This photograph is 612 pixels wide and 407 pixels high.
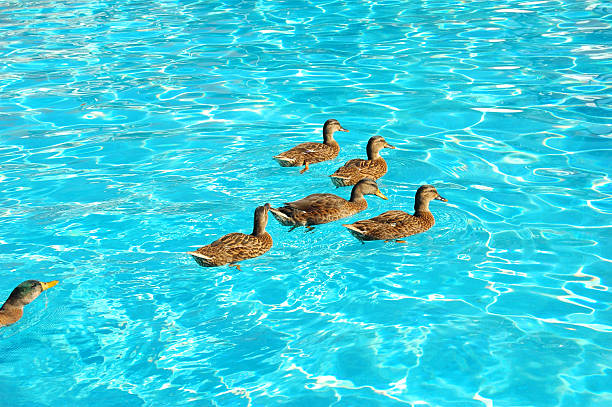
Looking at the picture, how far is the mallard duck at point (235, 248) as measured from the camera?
6.76 meters

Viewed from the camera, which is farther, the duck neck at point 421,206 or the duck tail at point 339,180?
the duck tail at point 339,180

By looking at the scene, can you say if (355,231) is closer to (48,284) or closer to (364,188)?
(364,188)

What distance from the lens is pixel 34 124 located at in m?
11.5

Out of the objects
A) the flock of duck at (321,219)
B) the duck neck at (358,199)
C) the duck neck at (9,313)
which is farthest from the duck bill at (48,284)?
the duck neck at (358,199)

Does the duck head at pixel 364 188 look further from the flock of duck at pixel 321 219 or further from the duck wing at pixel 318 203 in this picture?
the duck wing at pixel 318 203

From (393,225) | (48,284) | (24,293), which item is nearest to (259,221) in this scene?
(393,225)

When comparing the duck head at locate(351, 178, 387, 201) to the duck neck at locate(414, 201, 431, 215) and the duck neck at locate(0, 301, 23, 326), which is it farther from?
the duck neck at locate(0, 301, 23, 326)

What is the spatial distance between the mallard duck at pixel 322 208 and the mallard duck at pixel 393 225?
0.37 metres

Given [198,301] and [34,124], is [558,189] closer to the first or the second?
[198,301]

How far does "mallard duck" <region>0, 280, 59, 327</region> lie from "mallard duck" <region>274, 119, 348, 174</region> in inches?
139

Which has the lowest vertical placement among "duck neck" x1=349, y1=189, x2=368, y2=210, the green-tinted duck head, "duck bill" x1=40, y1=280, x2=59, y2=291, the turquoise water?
the turquoise water

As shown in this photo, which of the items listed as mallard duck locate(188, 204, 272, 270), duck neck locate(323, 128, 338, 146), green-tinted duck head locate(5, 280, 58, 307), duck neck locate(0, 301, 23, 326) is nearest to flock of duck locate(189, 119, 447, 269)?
mallard duck locate(188, 204, 272, 270)

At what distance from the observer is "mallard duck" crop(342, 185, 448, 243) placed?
23.6 ft

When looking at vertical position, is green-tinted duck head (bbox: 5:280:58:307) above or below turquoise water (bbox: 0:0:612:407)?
above
